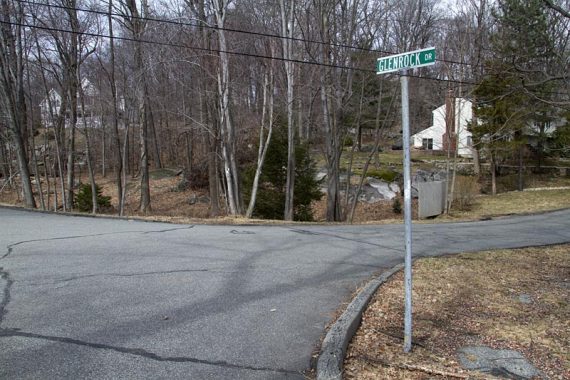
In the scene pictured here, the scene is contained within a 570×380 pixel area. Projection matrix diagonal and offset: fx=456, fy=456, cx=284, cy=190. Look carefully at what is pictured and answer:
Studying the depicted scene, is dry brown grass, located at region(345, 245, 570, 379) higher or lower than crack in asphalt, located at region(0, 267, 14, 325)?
lower

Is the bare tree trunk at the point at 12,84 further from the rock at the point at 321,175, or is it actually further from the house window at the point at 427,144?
the house window at the point at 427,144

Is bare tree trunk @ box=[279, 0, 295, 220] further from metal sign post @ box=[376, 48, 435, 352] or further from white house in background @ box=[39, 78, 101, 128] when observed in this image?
metal sign post @ box=[376, 48, 435, 352]

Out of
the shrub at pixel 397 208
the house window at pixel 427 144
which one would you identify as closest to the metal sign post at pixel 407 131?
the shrub at pixel 397 208

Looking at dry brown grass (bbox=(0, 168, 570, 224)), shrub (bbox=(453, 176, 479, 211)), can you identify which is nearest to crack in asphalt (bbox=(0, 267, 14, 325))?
dry brown grass (bbox=(0, 168, 570, 224))

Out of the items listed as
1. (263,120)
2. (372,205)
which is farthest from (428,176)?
(263,120)

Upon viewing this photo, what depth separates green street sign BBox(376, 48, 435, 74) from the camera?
3835mm

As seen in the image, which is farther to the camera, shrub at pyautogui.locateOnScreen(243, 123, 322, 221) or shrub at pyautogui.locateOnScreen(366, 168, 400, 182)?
shrub at pyautogui.locateOnScreen(366, 168, 400, 182)

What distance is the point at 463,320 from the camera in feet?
16.3

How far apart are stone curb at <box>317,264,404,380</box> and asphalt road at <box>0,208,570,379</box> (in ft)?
0.49

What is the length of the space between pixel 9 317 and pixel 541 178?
36.8 metres

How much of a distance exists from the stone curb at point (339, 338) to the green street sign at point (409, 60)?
95.3 inches

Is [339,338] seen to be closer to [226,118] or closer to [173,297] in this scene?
[173,297]

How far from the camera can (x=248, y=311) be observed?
16.2ft

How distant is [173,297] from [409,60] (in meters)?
3.60
